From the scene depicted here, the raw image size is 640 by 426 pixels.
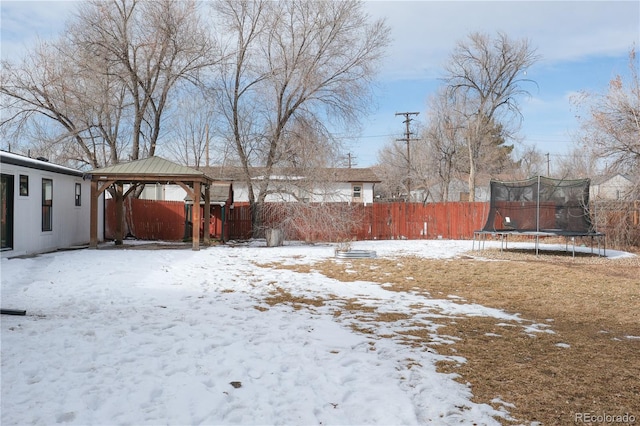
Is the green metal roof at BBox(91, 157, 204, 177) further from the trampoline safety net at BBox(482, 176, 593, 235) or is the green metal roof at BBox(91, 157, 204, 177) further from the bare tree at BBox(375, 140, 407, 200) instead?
the bare tree at BBox(375, 140, 407, 200)

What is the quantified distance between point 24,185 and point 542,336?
12.6m

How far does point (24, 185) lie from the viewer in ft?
39.3

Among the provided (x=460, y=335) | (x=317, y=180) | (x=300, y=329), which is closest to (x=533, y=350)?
(x=460, y=335)

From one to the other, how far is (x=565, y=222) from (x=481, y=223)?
6.46m

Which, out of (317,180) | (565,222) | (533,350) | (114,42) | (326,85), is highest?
(114,42)

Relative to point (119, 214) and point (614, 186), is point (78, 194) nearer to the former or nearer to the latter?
point (119, 214)

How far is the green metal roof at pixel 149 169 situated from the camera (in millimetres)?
14234

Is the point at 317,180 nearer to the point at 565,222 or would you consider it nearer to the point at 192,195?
the point at 192,195

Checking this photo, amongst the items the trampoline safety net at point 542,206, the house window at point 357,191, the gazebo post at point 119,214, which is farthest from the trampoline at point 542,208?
the house window at point 357,191

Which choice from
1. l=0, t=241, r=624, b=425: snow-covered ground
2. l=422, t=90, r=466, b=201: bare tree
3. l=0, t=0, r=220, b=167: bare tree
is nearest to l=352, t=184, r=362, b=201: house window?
l=422, t=90, r=466, b=201: bare tree

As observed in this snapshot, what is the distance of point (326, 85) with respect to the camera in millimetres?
18641

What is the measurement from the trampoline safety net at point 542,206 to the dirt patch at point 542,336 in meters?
4.22

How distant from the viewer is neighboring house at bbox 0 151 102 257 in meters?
11.5

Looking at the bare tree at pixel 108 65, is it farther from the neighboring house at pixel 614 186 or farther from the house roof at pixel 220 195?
the neighboring house at pixel 614 186
